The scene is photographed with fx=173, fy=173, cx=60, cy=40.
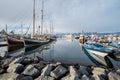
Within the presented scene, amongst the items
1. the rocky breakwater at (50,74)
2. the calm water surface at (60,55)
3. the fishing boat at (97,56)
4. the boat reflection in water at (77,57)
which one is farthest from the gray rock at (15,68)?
the fishing boat at (97,56)

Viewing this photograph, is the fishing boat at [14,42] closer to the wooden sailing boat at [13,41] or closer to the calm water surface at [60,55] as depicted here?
the wooden sailing boat at [13,41]

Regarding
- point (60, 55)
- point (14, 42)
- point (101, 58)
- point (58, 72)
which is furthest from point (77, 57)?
point (14, 42)

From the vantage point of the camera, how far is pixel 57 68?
11008mm

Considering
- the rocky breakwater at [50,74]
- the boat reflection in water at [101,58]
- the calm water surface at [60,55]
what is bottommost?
the calm water surface at [60,55]

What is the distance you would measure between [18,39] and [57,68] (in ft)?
135

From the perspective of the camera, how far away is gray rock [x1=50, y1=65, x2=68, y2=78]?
10257mm

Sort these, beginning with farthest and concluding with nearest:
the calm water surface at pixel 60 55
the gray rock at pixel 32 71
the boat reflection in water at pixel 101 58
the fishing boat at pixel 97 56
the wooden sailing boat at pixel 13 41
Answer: the wooden sailing boat at pixel 13 41, the calm water surface at pixel 60 55, the fishing boat at pixel 97 56, the boat reflection in water at pixel 101 58, the gray rock at pixel 32 71

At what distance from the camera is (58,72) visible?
10656 mm

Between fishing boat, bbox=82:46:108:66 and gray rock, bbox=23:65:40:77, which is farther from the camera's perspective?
fishing boat, bbox=82:46:108:66

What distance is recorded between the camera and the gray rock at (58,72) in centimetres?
1026

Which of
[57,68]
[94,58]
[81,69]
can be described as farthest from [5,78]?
[94,58]

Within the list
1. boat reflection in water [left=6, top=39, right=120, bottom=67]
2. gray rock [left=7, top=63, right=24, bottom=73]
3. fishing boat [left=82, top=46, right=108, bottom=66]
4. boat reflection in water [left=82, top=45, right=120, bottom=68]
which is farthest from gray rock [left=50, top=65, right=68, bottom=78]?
boat reflection in water [left=82, top=45, right=120, bottom=68]

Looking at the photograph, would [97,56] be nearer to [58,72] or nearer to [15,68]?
[58,72]

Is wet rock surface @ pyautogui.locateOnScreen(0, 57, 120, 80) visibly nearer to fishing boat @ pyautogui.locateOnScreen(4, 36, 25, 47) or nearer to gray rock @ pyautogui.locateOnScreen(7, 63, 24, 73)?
gray rock @ pyautogui.locateOnScreen(7, 63, 24, 73)
